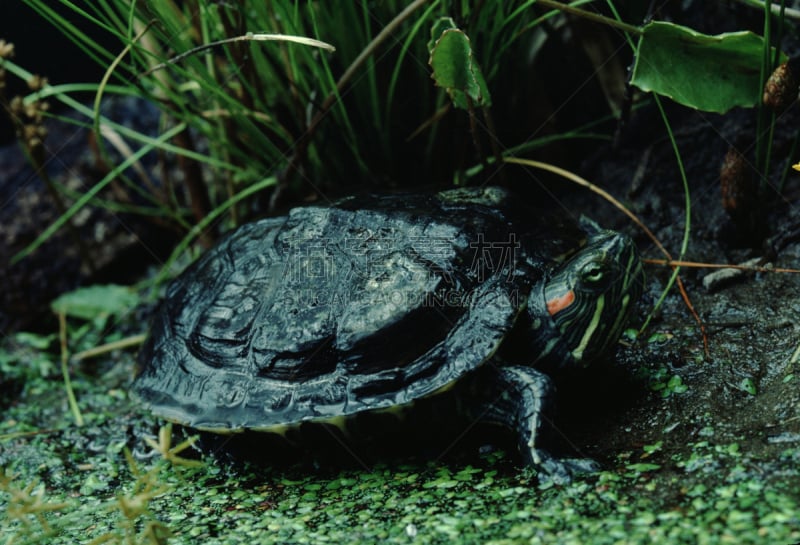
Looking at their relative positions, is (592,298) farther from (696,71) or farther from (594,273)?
(696,71)

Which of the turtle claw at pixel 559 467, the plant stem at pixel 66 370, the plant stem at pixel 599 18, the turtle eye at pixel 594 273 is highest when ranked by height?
the plant stem at pixel 599 18

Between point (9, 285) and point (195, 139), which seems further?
point (195, 139)

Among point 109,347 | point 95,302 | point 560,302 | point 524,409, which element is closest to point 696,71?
point 560,302

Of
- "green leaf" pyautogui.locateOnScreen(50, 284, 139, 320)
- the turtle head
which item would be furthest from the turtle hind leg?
"green leaf" pyautogui.locateOnScreen(50, 284, 139, 320)

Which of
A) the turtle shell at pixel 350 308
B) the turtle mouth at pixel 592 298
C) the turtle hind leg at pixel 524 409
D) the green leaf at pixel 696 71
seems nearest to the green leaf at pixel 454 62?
the turtle shell at pixel 350 308

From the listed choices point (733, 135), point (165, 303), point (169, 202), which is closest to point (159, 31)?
point (165, 303)

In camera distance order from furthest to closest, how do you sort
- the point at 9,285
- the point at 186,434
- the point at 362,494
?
the point at 9,285 → the point at 186,434 → the point at 362,494

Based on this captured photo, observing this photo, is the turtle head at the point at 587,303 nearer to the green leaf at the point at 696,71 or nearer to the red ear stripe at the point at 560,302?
the red ear stripe at the point at 560,302

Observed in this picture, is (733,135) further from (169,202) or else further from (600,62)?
(169,202)
